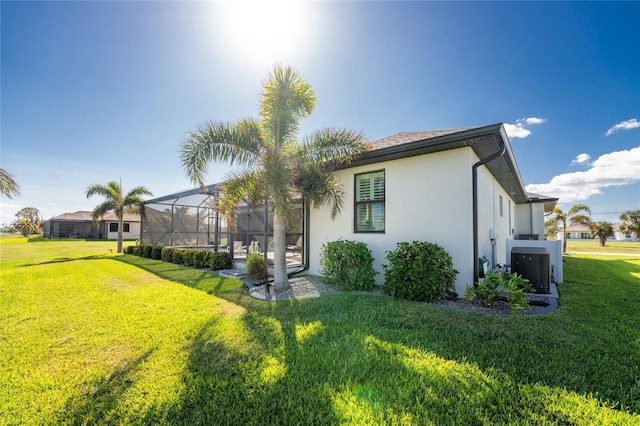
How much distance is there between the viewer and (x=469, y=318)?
3.98 metres

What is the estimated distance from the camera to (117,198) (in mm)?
16438

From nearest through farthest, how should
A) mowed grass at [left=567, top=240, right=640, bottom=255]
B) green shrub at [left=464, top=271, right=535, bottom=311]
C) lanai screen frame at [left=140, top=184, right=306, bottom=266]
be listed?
green shrub at [left=464, top=271, right=535, bottom=311]
lanai screen frame at [left=140, top=184, right=306, bottom=266]
mowed grass at [left=567, top=240, right=640, bottom=255]

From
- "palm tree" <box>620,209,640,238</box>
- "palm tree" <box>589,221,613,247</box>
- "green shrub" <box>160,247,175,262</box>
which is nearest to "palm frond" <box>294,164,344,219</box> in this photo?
"green shrub" <box>160,247,175,262</box>

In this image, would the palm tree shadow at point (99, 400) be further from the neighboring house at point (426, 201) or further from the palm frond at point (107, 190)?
the palm frond at point (107, 190)

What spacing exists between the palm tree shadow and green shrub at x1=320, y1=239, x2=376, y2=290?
13.6 feet

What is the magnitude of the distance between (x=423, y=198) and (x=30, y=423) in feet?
20.7

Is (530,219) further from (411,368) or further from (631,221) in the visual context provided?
(631,221)

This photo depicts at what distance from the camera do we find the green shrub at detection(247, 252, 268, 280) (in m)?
7.30

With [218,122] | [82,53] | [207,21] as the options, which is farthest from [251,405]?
[82,53]

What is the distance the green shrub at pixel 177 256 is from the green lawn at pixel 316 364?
5592 millimetres

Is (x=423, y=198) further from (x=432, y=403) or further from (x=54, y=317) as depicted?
(x=54, y=317)

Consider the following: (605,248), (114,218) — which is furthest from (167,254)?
(605,248)

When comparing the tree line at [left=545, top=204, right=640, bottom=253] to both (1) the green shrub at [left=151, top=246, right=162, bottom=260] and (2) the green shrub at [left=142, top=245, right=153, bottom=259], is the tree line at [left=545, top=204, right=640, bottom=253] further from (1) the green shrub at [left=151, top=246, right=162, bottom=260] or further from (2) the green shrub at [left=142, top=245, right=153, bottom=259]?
(2) the green shrub at [left=142, top=245, right=153, bottom=259]

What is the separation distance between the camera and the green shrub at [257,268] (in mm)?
7305
